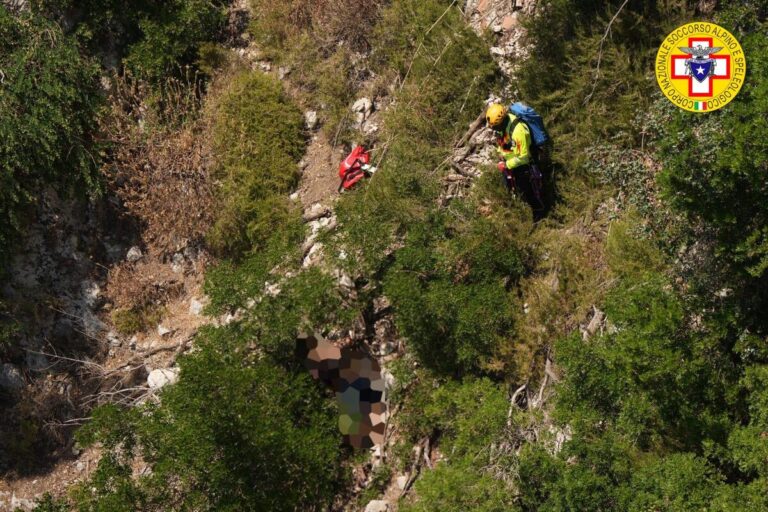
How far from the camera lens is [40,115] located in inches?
477

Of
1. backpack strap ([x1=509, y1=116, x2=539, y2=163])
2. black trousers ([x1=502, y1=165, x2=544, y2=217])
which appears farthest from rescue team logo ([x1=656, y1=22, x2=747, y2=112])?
black trousers ([x1=502, y1=165, x2=544, y2=217])

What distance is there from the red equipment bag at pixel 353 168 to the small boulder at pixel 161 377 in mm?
3469

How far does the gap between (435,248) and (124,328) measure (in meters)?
5.34

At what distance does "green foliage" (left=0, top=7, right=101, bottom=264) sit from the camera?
12008 millimetres

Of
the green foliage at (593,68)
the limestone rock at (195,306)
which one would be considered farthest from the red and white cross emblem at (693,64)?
the limestone rock at (195,306)

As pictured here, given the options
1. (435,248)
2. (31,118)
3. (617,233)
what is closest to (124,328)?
(31,118)

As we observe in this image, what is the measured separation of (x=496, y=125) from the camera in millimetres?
9086

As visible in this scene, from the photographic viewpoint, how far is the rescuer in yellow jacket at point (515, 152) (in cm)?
904

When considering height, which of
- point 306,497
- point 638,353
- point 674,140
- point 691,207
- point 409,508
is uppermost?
point 674,140

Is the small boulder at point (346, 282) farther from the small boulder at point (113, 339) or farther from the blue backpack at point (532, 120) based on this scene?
the small boulder at point (113, 339)

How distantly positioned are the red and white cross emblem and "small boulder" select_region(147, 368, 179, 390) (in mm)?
7457

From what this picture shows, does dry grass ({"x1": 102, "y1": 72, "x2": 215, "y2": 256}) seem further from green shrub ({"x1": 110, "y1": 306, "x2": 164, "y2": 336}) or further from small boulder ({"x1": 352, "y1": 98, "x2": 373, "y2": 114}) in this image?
small boulder ({"x1": 352, "y1": 98, "x2": 373, "y2": 114})

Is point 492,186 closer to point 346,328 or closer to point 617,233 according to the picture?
point 617,233

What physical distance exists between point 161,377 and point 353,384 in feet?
9.56
